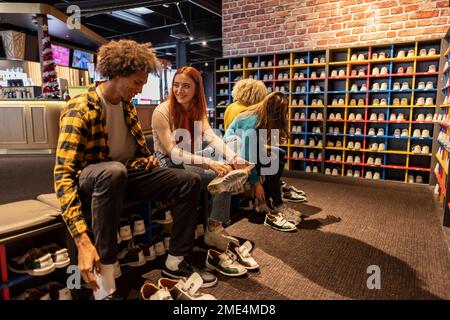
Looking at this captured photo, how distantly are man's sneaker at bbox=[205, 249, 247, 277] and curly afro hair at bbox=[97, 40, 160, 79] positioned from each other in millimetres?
1188

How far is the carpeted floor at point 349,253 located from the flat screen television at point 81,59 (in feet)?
29.2

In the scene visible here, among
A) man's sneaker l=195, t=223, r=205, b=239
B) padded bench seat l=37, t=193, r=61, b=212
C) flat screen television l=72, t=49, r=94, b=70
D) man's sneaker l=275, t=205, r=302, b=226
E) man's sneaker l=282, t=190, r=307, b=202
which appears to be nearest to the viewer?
padded bench seat l=37, t=193, r=61, b=212

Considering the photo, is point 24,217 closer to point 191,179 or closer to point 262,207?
point 191,179

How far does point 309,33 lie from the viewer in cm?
497

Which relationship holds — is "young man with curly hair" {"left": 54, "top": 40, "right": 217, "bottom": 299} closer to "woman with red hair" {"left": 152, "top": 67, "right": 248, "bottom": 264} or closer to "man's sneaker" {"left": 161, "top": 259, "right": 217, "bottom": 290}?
Result: "man's sneaker" {"left": 161, "top": 259, "right": 217, "bottom": 290}

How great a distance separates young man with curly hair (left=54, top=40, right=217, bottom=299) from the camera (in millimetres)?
1398

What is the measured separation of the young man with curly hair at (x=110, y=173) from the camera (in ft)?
4.59

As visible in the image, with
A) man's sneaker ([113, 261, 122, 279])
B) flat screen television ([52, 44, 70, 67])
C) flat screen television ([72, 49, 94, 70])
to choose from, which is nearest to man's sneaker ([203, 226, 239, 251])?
man's sneaker ([113, 261, 122, 279])

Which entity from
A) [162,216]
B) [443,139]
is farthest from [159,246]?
[443,139]

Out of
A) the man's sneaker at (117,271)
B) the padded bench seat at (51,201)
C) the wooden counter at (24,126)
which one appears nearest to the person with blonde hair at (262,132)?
the man's sneaker at (117,271)

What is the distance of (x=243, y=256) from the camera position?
6.81 ft

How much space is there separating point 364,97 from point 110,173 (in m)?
4.15

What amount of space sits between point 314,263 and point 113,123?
60.7 inches
